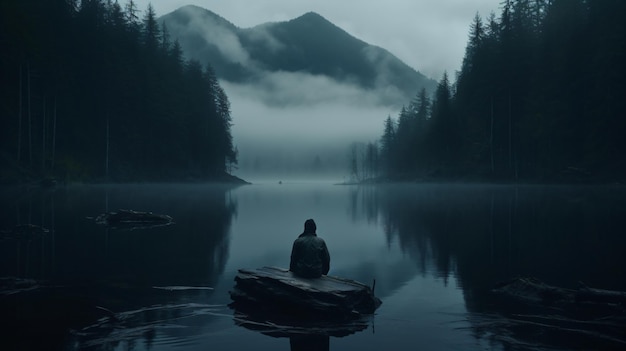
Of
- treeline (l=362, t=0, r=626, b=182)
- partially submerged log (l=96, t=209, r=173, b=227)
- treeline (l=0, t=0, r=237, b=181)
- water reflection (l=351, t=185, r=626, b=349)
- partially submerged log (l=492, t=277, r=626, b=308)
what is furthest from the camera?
treeline (l=362, t=0, r=626, b=182)

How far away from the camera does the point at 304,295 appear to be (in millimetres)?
10820

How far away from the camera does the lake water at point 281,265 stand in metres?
9.52

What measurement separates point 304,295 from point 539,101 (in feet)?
228

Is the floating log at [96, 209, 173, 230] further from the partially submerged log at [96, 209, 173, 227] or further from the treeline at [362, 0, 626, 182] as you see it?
the treeline at [362, 0, 626, 182]

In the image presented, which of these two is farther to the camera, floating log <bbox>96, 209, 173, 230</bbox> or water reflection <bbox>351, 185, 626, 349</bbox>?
floating log <bbox>96, 209, 173, 230</bbox>

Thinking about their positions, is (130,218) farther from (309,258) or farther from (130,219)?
(309,258)

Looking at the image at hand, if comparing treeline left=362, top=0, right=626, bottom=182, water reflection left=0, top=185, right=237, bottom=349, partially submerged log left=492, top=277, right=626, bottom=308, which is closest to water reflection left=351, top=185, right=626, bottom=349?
partially submerged log left=492, top=277, right=626, bottom=308

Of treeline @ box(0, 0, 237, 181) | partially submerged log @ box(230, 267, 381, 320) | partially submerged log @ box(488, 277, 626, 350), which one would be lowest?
partially submerged log @ box(488, 277, 626, 350)

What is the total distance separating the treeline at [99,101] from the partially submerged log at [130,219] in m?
34.6

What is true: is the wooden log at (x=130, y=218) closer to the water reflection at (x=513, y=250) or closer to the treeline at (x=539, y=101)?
the water reflection at (x=513, y=250)

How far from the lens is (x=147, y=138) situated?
273 ft

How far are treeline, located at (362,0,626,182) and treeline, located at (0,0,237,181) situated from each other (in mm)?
48228

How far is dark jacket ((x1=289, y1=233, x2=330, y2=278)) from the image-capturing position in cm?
1186

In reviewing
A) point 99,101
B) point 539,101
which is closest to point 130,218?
point 99,101
